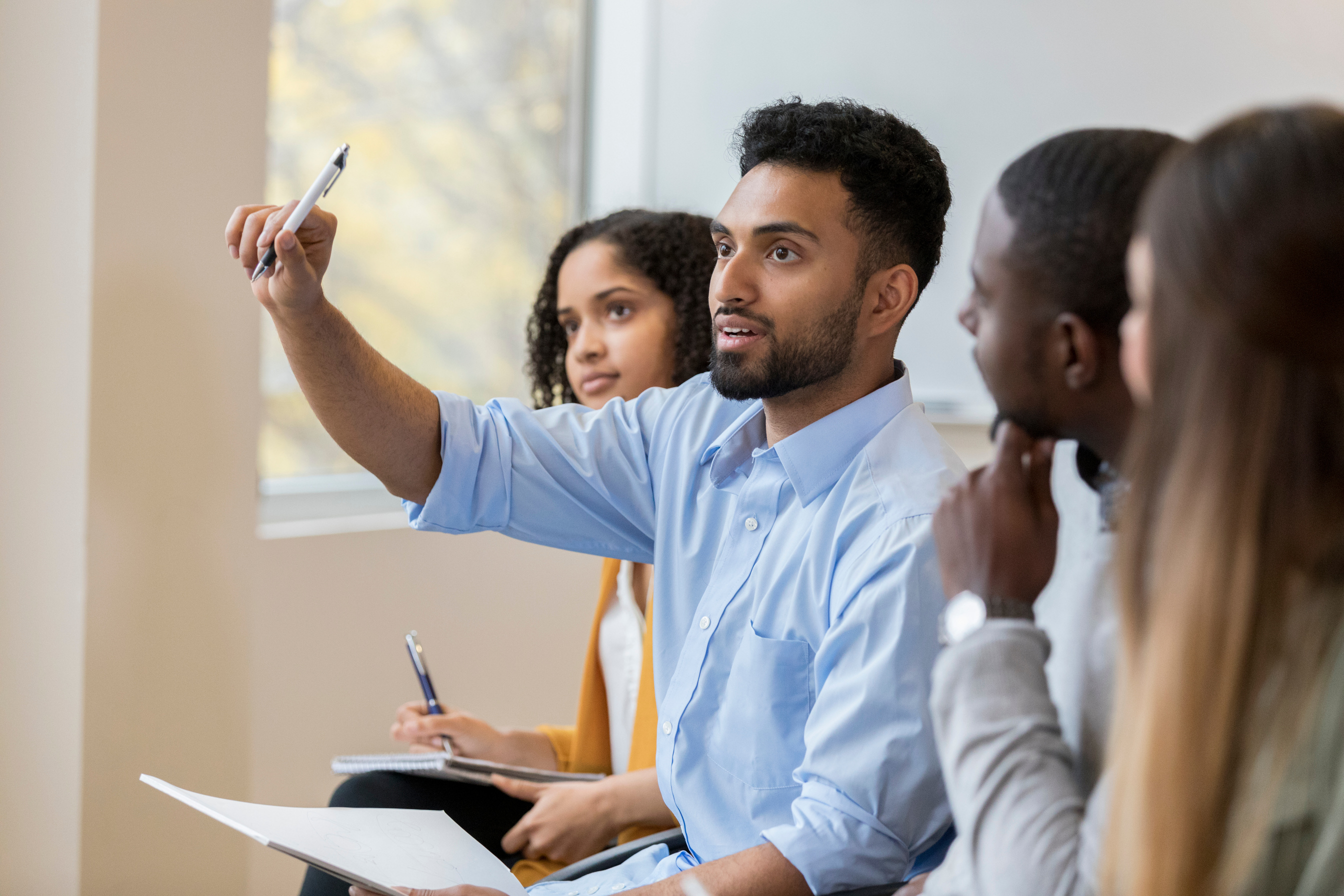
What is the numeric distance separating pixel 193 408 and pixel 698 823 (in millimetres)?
1044

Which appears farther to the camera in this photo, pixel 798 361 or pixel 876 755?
pixel 798 361

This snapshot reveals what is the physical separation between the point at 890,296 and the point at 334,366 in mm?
623

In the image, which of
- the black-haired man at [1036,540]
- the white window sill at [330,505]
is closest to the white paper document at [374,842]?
the black-haired man at [1036,540]

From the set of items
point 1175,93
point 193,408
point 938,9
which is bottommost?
point 193,408

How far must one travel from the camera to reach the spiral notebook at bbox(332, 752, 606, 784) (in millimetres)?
1415

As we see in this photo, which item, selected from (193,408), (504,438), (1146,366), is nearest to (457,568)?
(193,408)

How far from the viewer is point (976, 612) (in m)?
0.74

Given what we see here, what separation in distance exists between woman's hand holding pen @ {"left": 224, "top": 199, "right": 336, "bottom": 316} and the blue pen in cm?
59

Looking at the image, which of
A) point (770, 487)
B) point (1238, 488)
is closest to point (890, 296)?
point (770, 487)

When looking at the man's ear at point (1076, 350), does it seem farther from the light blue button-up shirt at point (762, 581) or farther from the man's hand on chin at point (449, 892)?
the man's hand on chin at point (449, 892)

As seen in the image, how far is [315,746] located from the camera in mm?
2105

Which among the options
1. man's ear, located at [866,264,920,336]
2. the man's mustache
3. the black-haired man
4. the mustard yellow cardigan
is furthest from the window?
the black-haired man

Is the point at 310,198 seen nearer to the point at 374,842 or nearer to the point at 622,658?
the point at 374,842

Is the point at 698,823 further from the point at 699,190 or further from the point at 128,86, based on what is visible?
the point at 699,190
